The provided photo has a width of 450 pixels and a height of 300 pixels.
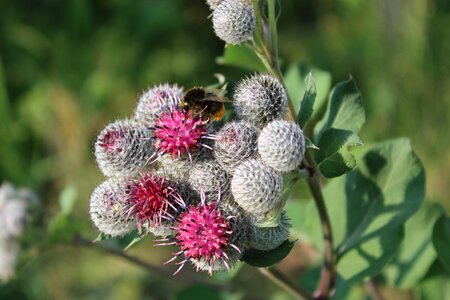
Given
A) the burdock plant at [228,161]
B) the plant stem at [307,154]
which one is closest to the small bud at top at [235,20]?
the burdock plant at [228,161]

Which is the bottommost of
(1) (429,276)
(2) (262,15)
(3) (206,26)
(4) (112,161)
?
(1) (429,276)

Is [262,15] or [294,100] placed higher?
[262,15]

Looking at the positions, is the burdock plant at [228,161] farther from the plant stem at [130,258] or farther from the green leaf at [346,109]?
the plant stem at [130,258]

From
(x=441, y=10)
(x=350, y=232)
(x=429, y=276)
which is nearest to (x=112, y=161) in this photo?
(x=350, y=232)

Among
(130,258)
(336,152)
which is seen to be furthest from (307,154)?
(130,258)

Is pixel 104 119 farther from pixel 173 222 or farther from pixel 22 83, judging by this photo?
pixel 173 222
